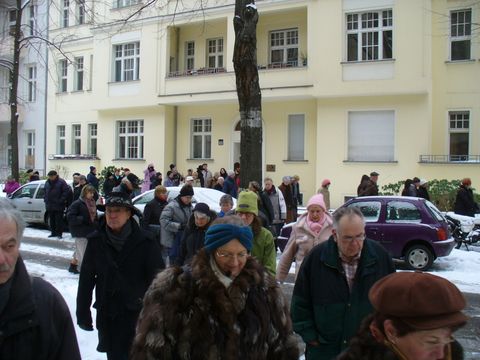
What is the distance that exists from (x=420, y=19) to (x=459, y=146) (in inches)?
204

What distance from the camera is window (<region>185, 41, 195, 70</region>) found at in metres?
27.3

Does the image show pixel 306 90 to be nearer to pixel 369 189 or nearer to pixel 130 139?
pixel 369 189

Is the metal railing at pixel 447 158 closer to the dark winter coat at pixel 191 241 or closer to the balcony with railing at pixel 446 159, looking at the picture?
the balcony with railing at pixel 446 159

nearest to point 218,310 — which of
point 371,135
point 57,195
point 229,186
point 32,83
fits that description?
point 57,195

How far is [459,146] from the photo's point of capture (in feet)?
69.5

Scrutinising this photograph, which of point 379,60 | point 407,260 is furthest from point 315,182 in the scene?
point 407,260

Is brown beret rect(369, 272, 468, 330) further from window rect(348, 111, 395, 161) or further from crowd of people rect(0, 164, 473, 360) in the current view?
window rect(348, 111, 395, 161)

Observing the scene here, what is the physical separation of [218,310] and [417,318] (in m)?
1.23

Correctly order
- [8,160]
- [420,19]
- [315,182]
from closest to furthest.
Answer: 1. [420,19]
2. [315,182]
3. [8,160]

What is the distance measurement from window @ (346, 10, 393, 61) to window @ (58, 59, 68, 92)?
58.1ft

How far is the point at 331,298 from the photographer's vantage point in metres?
3.70

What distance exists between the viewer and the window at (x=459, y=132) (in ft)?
69.2

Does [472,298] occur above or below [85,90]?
below

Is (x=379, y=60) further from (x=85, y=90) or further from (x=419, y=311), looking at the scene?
(x=419, y=311)
